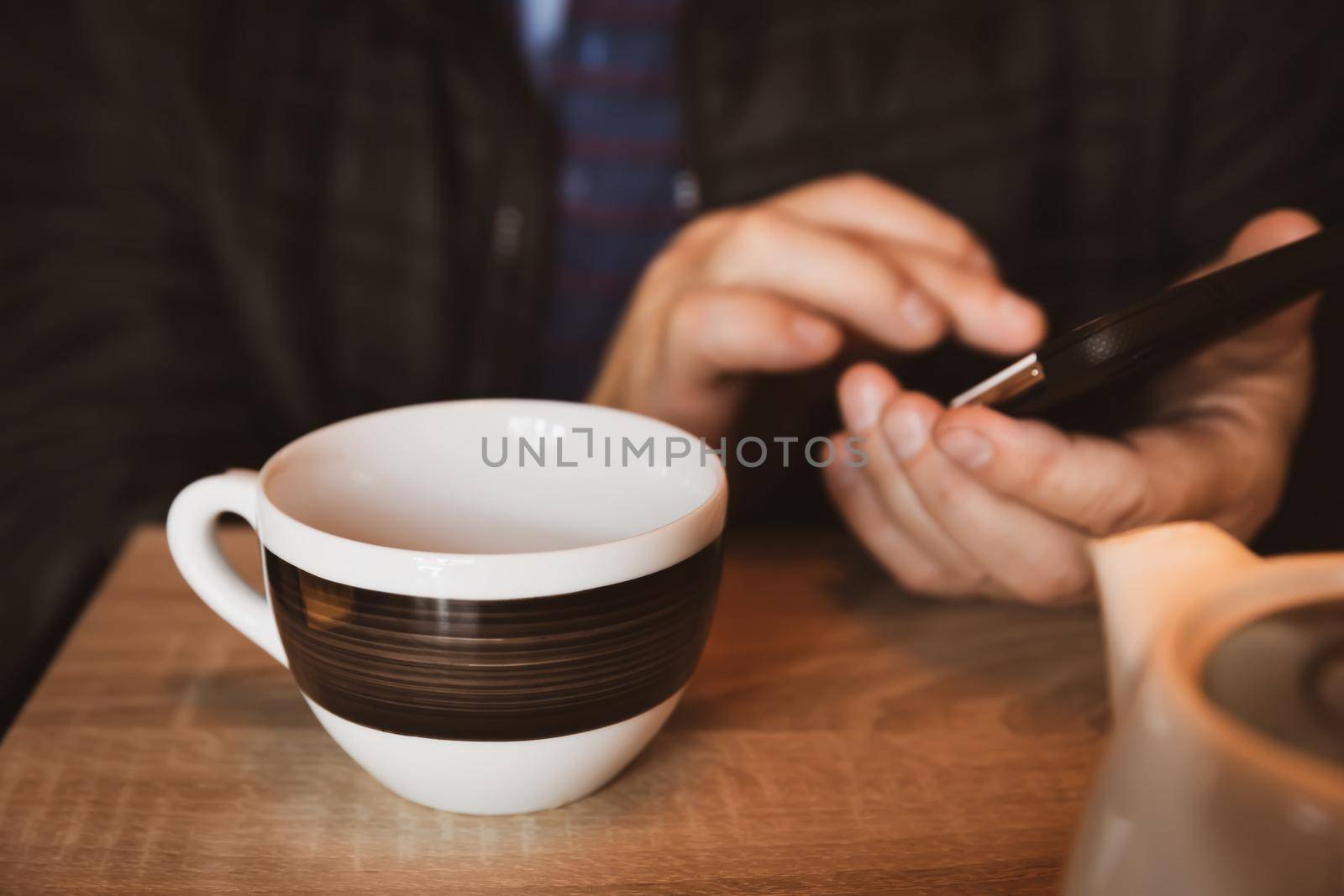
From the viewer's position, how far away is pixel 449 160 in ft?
2.92

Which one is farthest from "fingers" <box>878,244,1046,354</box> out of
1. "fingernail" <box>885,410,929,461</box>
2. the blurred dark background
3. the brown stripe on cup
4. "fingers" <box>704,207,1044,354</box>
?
the blurred dark background

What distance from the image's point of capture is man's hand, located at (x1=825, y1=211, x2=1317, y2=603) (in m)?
0.39

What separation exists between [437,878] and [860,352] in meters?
0.38

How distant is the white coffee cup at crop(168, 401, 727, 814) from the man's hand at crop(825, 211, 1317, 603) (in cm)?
11

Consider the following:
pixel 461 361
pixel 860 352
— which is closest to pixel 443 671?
pixel 860 352

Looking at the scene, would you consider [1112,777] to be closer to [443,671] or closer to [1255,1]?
[443,671]

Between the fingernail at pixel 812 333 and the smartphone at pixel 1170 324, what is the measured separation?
4.9 inches

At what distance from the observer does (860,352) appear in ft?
1.90

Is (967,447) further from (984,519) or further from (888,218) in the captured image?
(888,218)

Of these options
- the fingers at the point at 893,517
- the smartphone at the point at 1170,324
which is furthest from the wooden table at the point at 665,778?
the smartphone at the point at 1170,324

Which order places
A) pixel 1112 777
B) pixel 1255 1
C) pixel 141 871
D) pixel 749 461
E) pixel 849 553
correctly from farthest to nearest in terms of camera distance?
pixel 1255 1, pixel 749 461, pixel 849 553, pixel 141 871, pixel 1112 777

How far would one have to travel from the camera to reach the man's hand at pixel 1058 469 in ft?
1.27

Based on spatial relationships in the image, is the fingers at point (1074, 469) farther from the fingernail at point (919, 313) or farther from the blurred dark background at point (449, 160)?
the blurred dark background at point (449, 160)

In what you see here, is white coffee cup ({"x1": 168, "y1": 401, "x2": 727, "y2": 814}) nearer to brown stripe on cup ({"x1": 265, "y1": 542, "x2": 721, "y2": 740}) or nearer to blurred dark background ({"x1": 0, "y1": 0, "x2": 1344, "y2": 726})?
brown stripe on cup ({"x1": 265, "y1": 542, "x2": 721, "y2": 740})
